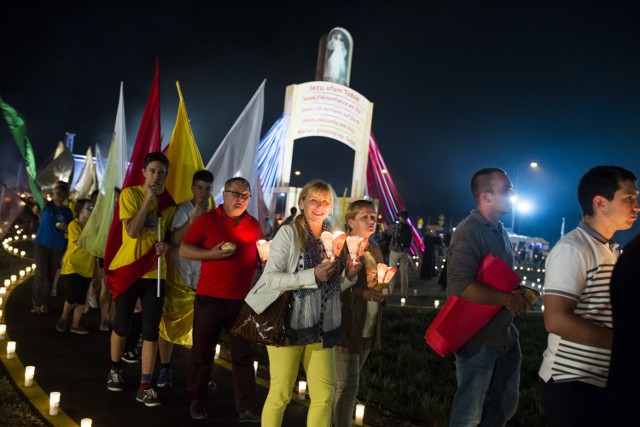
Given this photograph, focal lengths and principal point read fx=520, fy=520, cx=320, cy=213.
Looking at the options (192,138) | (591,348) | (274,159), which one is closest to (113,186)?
(192,138)

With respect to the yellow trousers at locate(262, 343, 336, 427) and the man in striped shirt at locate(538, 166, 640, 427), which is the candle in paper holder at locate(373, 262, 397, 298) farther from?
the man in striped shirt at locate(538, 166, 640, 427)

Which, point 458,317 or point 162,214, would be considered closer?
point 458,317

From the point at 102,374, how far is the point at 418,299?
27.8 feet

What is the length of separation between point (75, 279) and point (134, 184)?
2.50 meters

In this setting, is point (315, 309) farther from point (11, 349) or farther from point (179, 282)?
point (11, 349)

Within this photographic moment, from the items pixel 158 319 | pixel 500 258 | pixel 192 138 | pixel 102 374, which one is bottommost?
pixel 102 374

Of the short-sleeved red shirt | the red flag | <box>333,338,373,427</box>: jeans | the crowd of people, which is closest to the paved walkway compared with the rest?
the crowd of people

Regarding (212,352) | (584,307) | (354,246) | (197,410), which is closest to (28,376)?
(197,410)

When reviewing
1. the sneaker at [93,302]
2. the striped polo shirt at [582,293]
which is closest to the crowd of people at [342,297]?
the striped polo shirt at [582,293]

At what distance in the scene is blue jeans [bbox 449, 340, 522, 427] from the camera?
310cm

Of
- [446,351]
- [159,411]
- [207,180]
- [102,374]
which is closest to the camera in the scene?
[446,351]

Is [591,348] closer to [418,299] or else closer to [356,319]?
[356,319]

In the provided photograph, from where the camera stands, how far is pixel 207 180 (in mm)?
4734

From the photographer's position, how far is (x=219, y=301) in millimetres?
4141
